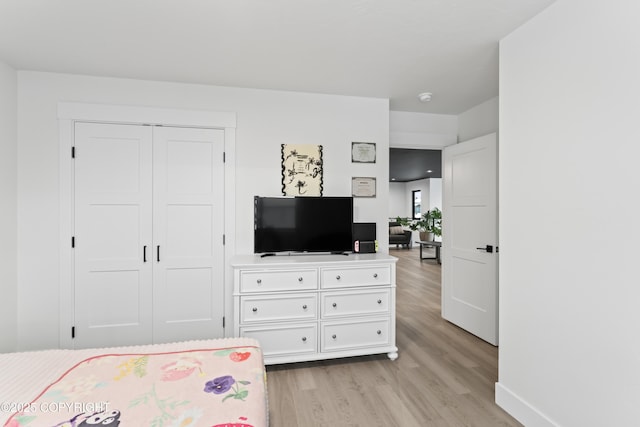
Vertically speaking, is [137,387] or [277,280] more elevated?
[277,280]

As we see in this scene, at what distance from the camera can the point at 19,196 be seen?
2707 mm

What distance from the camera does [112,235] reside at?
9.45 ft

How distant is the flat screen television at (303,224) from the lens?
2998mm

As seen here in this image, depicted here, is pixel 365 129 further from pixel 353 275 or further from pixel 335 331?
pixel 335 331

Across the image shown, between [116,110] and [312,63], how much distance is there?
5.80 ft

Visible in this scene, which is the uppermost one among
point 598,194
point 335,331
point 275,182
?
point 275,182

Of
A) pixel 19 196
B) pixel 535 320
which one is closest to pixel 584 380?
pixel 535 320

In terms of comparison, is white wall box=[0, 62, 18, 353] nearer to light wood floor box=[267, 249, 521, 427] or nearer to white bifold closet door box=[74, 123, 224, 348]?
white bifold closet door box=[74, 123, 224, 348]

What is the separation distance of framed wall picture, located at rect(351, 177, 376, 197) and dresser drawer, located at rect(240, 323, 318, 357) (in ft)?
4.49

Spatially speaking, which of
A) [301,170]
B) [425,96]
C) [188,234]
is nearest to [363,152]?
[301,170]

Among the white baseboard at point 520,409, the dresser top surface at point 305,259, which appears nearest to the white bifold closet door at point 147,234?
the dresser top surface at point 305,259

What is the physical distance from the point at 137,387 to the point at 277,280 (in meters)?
1.47

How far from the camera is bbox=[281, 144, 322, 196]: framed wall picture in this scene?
3.20 m

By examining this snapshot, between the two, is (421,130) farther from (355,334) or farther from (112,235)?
(112,235)
